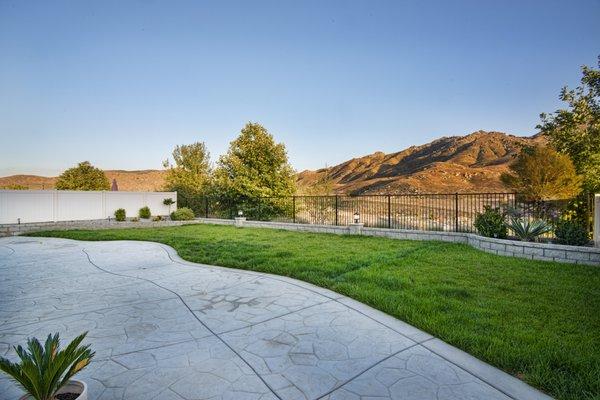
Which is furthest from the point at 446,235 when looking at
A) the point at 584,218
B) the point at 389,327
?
the point at 389,327

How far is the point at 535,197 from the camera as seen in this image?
49.0 ft

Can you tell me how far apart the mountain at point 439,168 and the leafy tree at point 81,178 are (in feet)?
77.0

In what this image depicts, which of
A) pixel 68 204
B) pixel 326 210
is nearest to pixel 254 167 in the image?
pixel 326 210

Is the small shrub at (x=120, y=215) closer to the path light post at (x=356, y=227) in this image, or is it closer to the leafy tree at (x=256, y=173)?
the leafy tree at (x=256, y=173)

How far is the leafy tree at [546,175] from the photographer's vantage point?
14.1 m

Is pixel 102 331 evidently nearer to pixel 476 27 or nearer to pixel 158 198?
pixel 476 27

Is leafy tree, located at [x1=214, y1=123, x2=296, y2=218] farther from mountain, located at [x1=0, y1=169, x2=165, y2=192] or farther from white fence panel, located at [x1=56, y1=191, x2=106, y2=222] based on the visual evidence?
mountain, located at [x1=0, y1=169, x2=165, y2=192]

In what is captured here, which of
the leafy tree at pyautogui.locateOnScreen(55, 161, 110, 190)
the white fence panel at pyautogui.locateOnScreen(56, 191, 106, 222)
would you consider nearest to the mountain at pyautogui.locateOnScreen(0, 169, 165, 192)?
the leafy tree at pyautogui.locateOnScreen(55, 161, 110, 190)

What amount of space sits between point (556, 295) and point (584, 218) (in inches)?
231

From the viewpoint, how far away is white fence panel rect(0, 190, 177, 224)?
14.2 metres

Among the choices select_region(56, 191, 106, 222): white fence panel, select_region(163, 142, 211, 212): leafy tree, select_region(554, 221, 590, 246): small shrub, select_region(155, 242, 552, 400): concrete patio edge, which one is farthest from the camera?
select_region(163, 142, 211, 212): leafy tree

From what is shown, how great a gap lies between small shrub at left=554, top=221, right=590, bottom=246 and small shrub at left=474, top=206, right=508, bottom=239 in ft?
3.99

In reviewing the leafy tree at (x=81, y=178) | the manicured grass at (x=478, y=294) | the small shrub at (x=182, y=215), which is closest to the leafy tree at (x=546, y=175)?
the manicured grass at (x=478, y=294)

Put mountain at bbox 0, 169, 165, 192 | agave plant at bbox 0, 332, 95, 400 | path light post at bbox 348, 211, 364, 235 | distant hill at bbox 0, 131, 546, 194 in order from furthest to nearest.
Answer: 1. mountain at bbox 0, 169, 165, 192
2. distant hill at bbox 0, 131, 546, 194
3. path light post at bbox 348, 211, 364, 235
4. agave plant at bbox 0, 332, 95, 400
